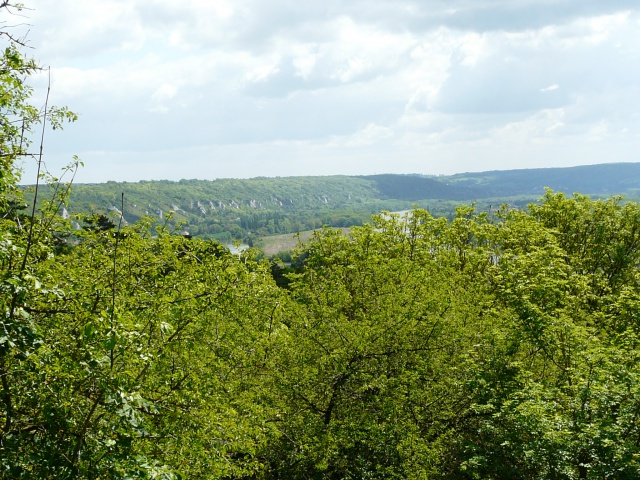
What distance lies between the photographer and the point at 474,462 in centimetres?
1421

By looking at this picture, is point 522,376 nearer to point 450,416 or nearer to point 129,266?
point 450,416

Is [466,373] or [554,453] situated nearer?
[554,453]

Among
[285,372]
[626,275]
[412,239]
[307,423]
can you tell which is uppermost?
[412,239]

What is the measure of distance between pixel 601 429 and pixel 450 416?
6.71 m

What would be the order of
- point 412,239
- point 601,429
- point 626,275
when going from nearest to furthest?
1. point 601,429
2. point 626,275
3. point 412,239

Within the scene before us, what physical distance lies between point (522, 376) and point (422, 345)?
15.1ft

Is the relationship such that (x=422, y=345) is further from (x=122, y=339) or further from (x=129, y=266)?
(x=122, y=339)

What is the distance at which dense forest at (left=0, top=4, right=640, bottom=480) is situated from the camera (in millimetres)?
7309

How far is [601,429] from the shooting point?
12.5 m

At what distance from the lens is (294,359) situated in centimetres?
2061


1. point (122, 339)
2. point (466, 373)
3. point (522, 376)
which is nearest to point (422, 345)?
point (466, 373)

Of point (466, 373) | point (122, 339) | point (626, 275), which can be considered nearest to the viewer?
point (122, 339)

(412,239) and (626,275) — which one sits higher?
(412,239)

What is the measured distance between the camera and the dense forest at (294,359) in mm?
7309
